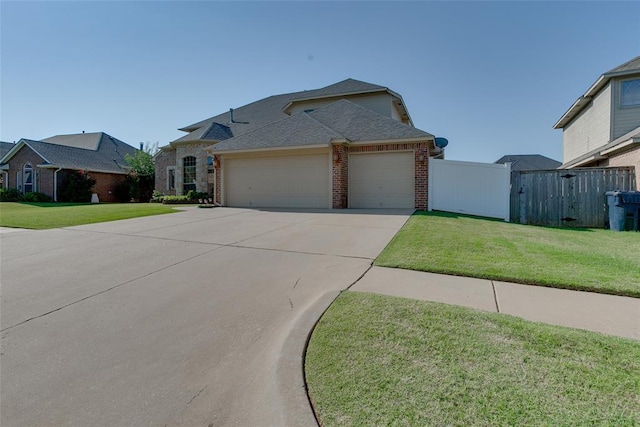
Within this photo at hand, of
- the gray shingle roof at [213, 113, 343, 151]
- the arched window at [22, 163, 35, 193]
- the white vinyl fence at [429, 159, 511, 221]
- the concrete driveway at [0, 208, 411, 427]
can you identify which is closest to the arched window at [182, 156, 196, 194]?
the gray shingle roof at [213, 113, 343, 151]

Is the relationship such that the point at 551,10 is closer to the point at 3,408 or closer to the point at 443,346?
the point at 443,346

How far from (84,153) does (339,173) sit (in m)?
A: 25.1

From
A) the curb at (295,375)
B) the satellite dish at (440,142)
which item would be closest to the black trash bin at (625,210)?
the satellite dish at (440,142)

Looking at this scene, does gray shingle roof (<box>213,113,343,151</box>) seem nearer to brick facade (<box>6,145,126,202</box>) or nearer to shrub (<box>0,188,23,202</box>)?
brick facade (<box>6,145,126,202</box>)

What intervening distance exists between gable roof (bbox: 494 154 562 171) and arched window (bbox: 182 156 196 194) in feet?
109

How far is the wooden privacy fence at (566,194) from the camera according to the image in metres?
9.66

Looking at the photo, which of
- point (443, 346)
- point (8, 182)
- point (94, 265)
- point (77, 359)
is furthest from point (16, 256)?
point (8, 182)

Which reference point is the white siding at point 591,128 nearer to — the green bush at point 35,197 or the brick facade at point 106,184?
the brick facade at point 106,184

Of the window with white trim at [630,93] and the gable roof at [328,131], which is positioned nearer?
the gable roof at [328,131]

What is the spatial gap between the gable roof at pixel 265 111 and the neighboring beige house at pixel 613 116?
981 centimetres

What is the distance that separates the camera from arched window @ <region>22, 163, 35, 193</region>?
23.0m

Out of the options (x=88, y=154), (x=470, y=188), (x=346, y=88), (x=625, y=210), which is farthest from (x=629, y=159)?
(x=88, y=154)

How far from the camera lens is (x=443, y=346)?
241cm

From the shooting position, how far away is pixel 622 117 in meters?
13.0
